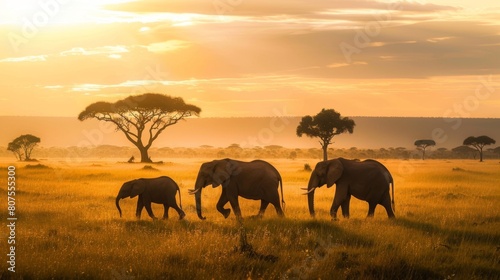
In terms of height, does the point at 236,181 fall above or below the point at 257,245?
above

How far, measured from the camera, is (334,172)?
20.5m

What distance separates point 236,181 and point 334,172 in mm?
2981

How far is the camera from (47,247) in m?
15.0

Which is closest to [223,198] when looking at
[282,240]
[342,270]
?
[282,240]

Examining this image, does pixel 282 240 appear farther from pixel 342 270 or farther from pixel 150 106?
pixel 150 106

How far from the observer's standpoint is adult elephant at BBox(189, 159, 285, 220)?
66.8 ft

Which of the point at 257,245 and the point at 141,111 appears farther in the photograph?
the point at 141,111

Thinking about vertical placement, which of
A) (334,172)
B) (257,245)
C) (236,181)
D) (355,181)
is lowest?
(257,245)

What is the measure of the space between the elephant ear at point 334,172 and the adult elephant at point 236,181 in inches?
57.4

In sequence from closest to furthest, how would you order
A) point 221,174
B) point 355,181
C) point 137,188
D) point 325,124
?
point 221,174, point 355,181, point 137,188, point 325,124

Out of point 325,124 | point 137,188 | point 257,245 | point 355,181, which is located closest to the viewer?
point 257,245

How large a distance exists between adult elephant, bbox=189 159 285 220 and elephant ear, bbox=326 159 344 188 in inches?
57.4

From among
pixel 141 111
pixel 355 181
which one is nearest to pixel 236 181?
pixel 355 181

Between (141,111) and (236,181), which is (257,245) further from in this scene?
(141,111)
